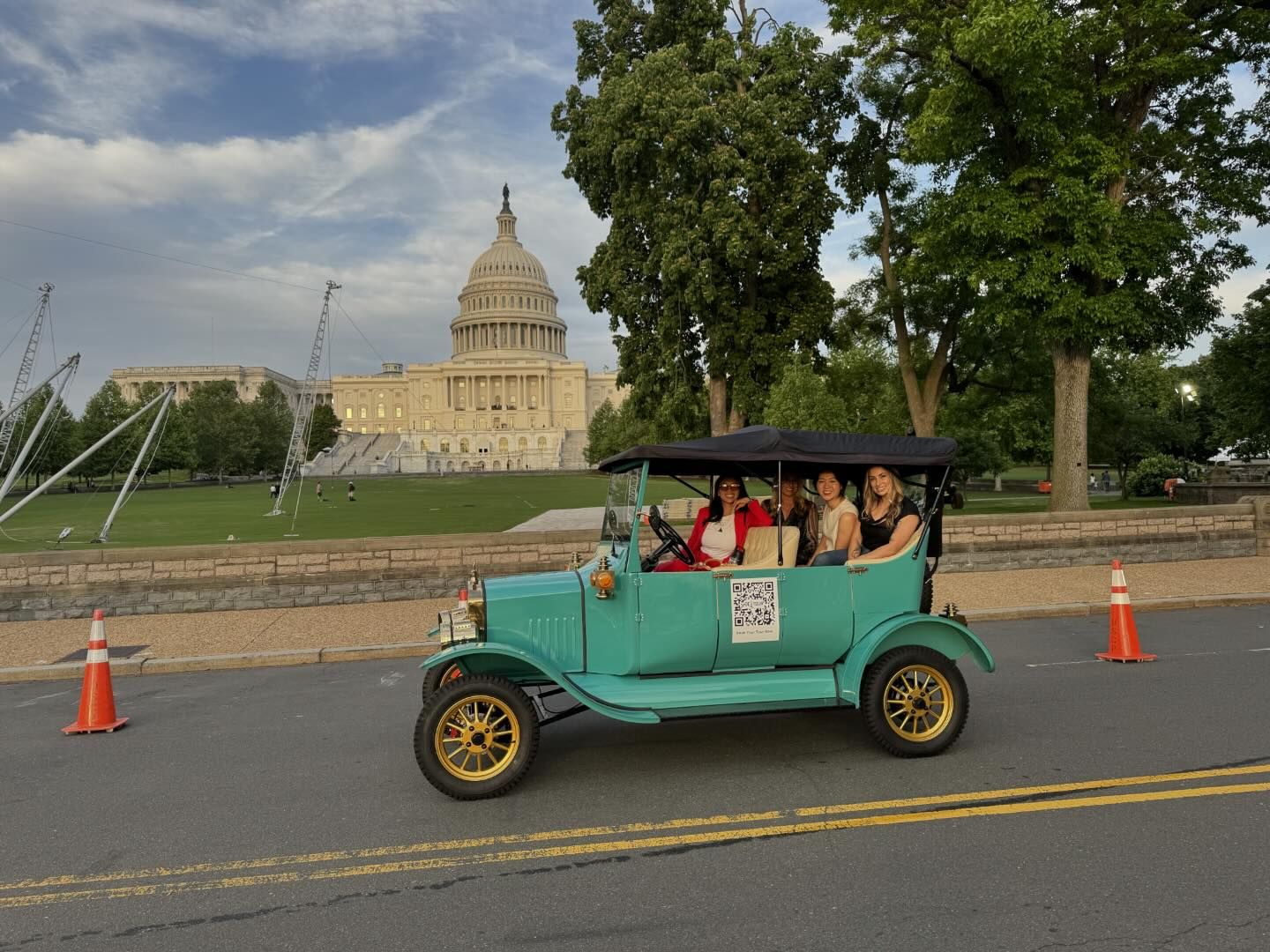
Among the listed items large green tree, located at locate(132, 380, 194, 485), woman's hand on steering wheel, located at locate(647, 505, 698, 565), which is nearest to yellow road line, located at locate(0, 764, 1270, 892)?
woman's hand on steering wheel, located at locate(647, 505, 698, 565)

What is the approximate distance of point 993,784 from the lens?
16.9 ft

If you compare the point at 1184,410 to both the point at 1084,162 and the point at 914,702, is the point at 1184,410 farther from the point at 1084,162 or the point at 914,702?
the point at 914,702

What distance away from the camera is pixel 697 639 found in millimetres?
5512

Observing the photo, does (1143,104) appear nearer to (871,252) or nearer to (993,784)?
(871,252)

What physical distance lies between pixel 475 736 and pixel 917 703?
2.91 m

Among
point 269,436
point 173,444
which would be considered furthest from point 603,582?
point 269,436

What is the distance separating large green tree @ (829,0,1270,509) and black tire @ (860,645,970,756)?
565 inches

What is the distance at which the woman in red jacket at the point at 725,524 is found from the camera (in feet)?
19.3

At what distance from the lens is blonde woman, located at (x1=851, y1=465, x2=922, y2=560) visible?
19.7 ft

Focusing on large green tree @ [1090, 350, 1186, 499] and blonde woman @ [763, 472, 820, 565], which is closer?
blonde woman @ [763, 472, 820, 565]

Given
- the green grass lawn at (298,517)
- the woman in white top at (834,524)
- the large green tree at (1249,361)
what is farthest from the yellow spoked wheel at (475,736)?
the large green tree at (1249,361)

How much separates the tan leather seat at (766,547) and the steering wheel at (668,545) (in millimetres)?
385

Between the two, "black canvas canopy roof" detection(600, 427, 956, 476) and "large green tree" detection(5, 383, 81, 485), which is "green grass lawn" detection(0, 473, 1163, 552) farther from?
"black canvas canopy roof" detection(600, 427, 956, 476)

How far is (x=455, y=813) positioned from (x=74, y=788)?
8.82ft
